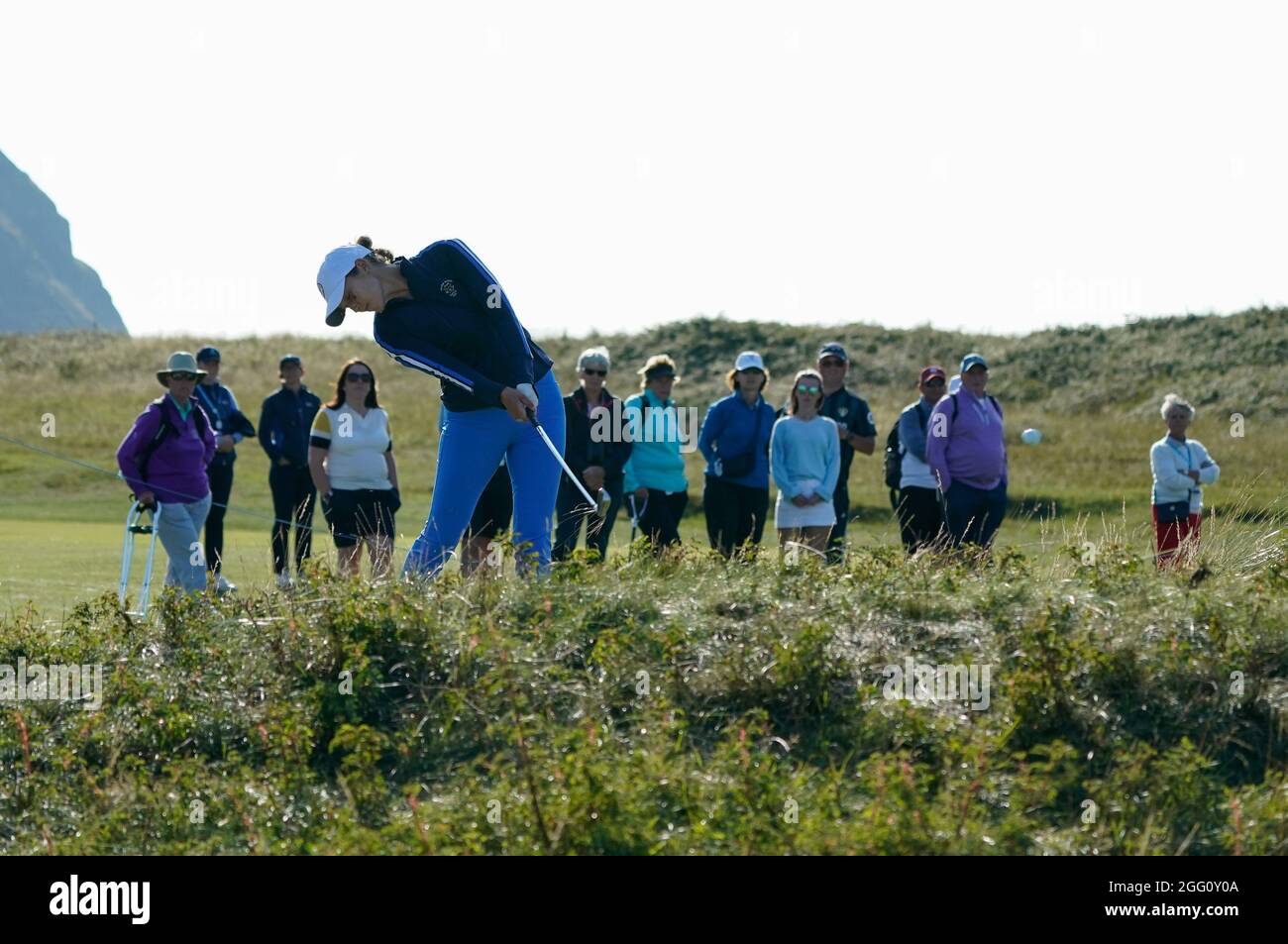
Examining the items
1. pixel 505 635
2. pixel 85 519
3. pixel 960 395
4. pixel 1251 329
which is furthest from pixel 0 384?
pixel 505 635

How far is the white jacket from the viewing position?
13117 mm

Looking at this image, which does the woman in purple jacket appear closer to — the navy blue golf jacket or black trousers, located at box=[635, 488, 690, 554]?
black trousers, located at box=[635, 488, 690, 554]

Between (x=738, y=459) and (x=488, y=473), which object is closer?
(x=488, y=473)

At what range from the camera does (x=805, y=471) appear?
12031mm

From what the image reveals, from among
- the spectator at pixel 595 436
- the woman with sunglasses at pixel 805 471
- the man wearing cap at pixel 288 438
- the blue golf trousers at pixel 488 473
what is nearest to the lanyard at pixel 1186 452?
the woman with sunglasses at pixel 805 471

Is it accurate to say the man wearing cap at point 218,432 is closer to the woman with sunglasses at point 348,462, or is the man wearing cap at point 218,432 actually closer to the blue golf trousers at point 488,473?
the woman with sunglasses at point 348,462

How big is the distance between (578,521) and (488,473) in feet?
8.06

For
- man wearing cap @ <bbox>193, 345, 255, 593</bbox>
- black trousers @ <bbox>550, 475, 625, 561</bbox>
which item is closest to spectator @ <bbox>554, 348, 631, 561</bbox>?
black trousers @ <bbox>550, 475, 625, 561</bbox>

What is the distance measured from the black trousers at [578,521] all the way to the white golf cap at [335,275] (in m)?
1.57

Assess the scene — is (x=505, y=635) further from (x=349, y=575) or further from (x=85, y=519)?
(x=85, y=519)

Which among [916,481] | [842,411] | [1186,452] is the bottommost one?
[916,481]

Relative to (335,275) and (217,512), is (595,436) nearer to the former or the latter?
(217,512)

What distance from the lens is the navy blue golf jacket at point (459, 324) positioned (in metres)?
7.91

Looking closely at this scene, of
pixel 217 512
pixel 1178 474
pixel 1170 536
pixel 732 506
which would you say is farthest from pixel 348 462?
pixel 1178 474
